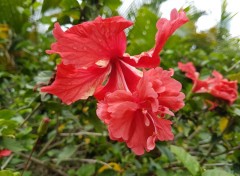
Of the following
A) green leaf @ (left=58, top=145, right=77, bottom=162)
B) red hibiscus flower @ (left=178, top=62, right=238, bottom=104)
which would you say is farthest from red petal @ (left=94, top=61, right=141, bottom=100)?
green leaf @ (left=58, top=145, right=77, bottom=162)

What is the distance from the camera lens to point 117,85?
807mm

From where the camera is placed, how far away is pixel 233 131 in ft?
4.70

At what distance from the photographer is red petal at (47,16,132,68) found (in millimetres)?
692

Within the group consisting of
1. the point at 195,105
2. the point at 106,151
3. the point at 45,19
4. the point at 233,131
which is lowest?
the point at 106,151

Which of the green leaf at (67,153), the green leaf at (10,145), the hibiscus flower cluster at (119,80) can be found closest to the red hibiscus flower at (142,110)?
the hibiscus flower cluster at (119,80)

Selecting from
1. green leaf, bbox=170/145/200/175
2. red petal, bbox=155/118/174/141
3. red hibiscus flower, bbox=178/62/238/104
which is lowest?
green leaf, bbox=170/145/200/175

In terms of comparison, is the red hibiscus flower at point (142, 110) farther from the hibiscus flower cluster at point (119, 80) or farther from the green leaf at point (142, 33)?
the green leaf at point (142, 33)

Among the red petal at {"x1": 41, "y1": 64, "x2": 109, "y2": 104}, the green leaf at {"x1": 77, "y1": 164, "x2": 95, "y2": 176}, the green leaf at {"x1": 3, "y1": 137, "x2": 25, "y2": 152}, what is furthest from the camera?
the green leaf at {"x1": 77, "y1": 164, "x2": 95, "y2": 176}

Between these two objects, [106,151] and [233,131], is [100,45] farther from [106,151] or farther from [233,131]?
[106,151]

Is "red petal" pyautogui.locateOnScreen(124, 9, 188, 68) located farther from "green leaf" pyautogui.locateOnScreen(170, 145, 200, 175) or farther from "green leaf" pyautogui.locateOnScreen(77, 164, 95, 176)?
"green leaf" pyautogui.locateOnScreen(77, 164, 95, 176)

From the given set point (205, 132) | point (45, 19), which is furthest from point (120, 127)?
point (205, 132)

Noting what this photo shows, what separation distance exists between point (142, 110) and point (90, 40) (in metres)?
0.20

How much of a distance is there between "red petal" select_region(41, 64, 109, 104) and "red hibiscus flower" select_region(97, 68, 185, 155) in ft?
0.37

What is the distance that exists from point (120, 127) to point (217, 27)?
465 mm
